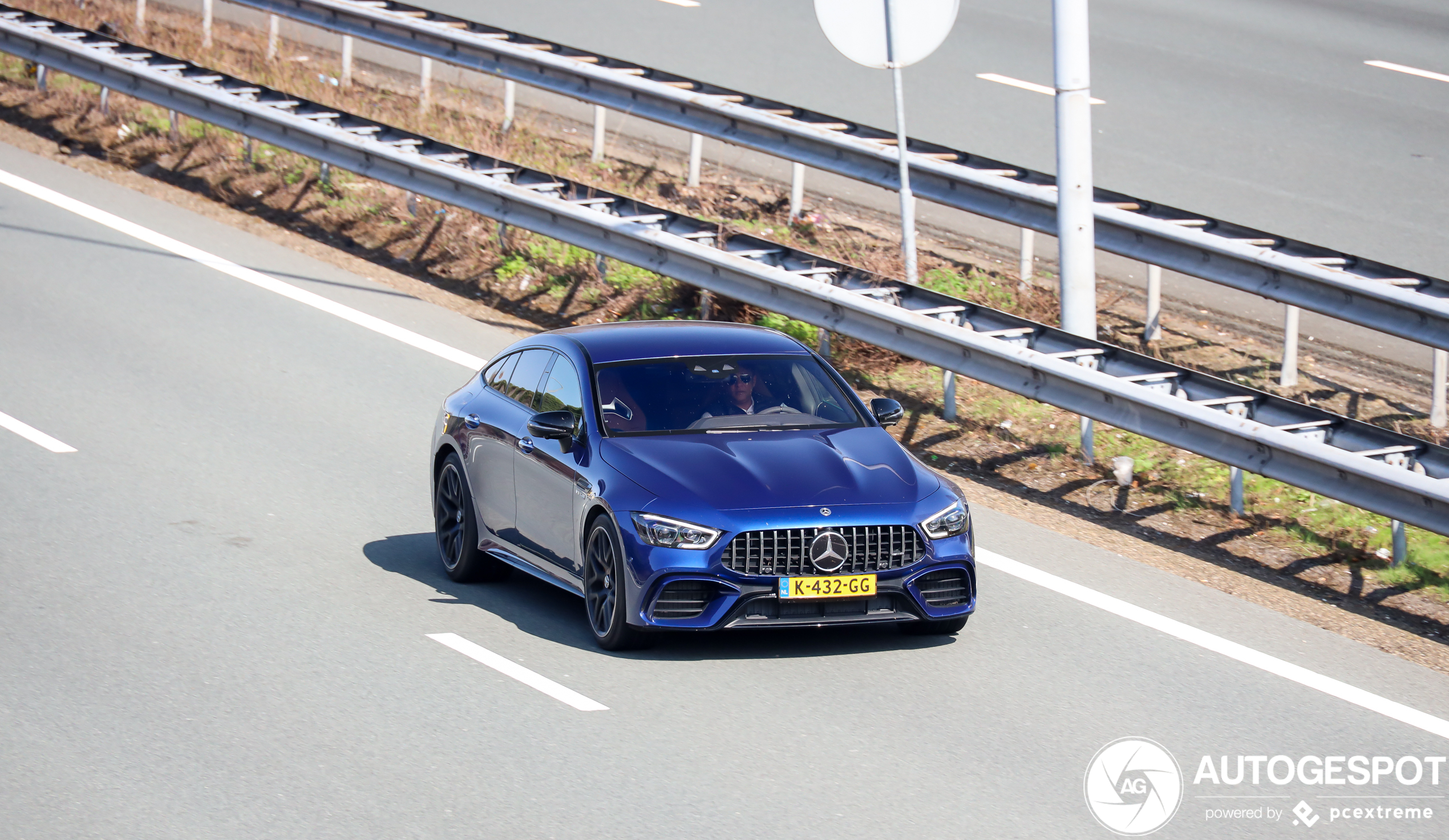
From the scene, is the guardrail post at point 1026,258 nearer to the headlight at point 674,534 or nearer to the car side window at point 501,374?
the car side window at point 501,374

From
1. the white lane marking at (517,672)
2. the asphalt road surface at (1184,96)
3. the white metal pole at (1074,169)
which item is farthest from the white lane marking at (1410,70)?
the white lane marking at (517,672)

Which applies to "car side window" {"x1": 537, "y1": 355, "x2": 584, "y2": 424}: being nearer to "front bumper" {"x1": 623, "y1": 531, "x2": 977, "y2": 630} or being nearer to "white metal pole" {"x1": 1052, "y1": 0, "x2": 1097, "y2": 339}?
"front bumper" {"x1": 623, "y1": 531, "x2": 977, "y2": 630}

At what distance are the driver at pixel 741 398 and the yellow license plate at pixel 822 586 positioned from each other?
131cm

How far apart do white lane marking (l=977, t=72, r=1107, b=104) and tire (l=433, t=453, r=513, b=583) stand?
38.6 feet

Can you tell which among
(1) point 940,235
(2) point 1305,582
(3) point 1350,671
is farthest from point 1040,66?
(3) point 1350,671

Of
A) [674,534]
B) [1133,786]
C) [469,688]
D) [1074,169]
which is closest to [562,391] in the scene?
[674,534]

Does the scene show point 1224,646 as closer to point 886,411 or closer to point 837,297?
point 886,411

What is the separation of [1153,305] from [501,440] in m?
5.87

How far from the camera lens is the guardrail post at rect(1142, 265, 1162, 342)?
44.1 feet

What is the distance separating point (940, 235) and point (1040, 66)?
5757 mm

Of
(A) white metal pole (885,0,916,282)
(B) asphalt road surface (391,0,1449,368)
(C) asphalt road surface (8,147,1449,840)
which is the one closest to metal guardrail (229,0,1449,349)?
(A) white metal pole (885,0,916,282)

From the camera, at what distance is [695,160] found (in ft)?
56.3

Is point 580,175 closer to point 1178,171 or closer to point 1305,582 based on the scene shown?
point 1178,171

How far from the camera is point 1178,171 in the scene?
17.3m
